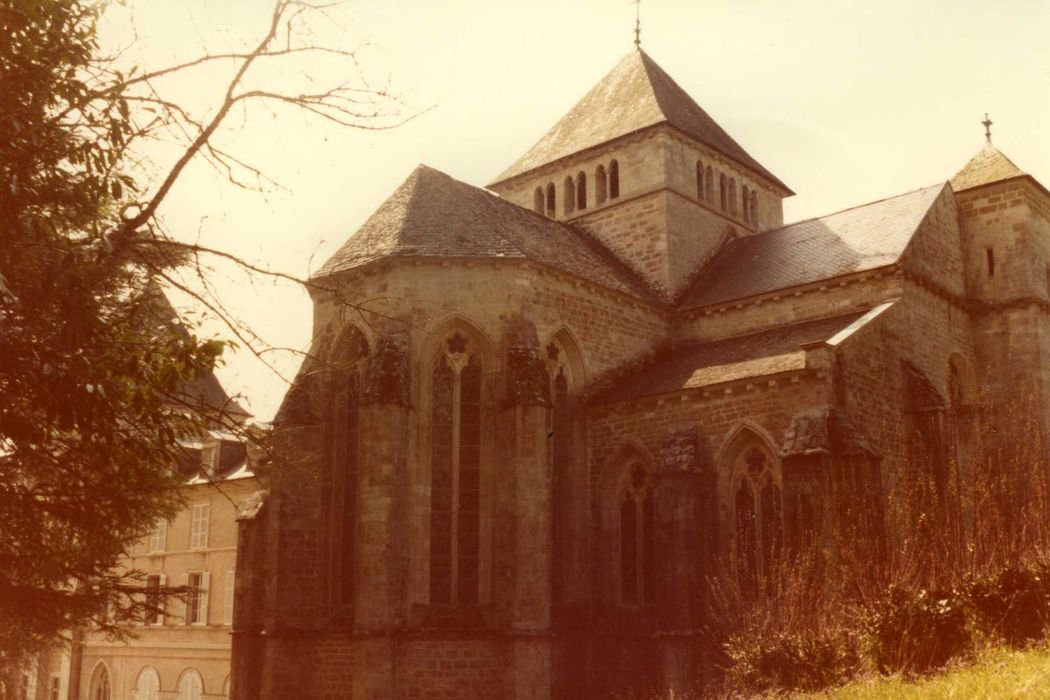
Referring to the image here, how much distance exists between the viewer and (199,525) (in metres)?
36.7

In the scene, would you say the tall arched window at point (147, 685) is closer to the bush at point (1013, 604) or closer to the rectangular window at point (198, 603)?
the rectangular window at point (198, 603)

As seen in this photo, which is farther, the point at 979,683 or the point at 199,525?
the point at 199,525

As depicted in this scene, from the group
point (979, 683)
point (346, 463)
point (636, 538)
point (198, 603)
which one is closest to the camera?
point (979, 683)

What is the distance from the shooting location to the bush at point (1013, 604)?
1268cm

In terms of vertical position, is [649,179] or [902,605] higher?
[649,179]

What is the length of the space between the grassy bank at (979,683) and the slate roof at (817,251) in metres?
12.3


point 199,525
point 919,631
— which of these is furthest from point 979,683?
point 199,525

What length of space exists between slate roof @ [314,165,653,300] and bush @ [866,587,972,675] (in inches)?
428

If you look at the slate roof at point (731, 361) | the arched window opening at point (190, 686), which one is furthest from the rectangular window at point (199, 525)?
the slate roof at point (731, 361)

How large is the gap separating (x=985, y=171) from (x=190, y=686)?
29.7 meters

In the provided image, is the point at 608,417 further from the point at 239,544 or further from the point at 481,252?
the point at 239,544

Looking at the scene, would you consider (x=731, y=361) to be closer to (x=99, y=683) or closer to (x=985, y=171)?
(x=985, y=171)

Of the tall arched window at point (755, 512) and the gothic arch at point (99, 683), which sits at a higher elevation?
the tall arched window at point (755, 512)

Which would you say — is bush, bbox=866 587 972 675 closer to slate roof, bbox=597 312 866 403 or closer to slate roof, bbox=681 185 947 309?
slate roof, bbox=597 312 866 403
